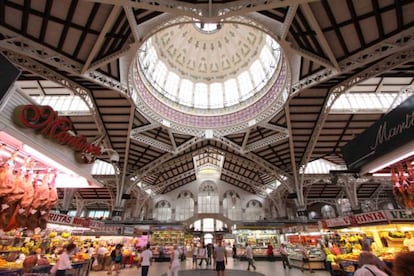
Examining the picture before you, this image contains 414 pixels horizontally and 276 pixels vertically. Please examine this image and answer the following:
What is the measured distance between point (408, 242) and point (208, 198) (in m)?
27.8

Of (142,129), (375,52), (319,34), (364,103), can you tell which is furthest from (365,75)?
(142,129)

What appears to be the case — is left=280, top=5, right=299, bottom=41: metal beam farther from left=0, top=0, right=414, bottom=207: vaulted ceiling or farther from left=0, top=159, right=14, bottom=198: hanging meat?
left=0, top=159, right=14, bottom=198: hanging meat

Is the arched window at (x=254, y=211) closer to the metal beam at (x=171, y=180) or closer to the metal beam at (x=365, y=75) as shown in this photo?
the metal beam at (x=171, y=180)

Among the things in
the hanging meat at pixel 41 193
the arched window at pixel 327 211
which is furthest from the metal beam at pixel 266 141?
the arched window at pixel 327 211

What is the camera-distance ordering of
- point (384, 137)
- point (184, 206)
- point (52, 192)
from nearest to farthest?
point (384, 137) < point (52, 192) < point (184, 206)

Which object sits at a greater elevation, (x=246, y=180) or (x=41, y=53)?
(x=41, y=53)

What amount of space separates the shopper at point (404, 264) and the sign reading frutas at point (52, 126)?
16.8 feet

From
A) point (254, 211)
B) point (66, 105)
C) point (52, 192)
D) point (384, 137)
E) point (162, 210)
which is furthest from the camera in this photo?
point (162, 210)

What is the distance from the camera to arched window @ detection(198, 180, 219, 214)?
1288 inches

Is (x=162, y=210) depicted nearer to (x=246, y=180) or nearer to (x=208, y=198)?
(x=208, y=198)

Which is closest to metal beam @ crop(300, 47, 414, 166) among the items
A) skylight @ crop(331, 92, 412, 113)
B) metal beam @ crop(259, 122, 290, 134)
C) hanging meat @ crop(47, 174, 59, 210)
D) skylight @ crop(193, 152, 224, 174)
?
skylight @ crop(331, 92, 412, 113)

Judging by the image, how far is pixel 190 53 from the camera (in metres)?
22.6

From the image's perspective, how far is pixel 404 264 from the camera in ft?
5.36

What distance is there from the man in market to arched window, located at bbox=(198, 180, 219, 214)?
26597 mm
